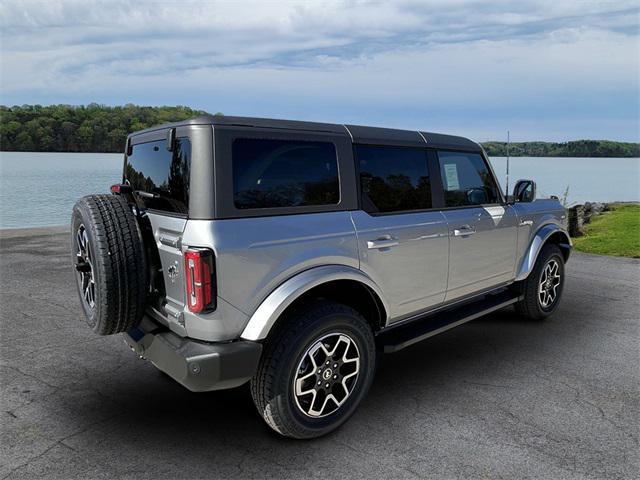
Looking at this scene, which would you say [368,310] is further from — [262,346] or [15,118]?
[15,118]

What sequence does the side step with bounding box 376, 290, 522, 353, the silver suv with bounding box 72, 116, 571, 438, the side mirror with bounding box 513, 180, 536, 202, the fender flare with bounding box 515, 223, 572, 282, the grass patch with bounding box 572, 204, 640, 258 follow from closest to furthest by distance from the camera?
the silver suv with bounding box 72, 116, 571, 438 → the side step with bounding box 376, 290, 522, 353 → the side mirror with bounding box 513, 180, 536, 202 → the fender flare with bounding box 515, 223, 572, 282 → the grass patch with bounding box 572, 204, 640, 258

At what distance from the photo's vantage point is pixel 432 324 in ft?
12.1

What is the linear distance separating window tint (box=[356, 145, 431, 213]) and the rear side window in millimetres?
1197

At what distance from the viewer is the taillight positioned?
238 centimetres

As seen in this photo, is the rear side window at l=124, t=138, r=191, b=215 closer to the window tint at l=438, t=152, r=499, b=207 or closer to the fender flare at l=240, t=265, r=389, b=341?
the fender flare at l=240, t=265, r=389, b=341

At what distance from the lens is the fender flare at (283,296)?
101 inches

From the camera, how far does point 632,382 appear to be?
3670 millimetres

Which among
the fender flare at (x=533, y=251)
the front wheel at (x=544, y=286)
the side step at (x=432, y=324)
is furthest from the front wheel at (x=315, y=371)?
the front wheel at (x=544, y=286)

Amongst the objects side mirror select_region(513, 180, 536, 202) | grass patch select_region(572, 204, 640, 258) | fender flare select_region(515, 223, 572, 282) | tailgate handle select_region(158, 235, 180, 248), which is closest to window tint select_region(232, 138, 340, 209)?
tailgate handle select_region(158, 235, 180, 248)

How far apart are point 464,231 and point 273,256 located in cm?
193

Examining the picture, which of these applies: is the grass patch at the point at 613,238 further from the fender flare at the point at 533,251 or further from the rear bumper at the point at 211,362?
the rear bumper at the point at 211,362

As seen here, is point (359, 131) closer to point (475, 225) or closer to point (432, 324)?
point (475, 225)

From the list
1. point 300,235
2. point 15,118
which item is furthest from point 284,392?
point 15,118

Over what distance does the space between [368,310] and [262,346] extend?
974 millimetres
